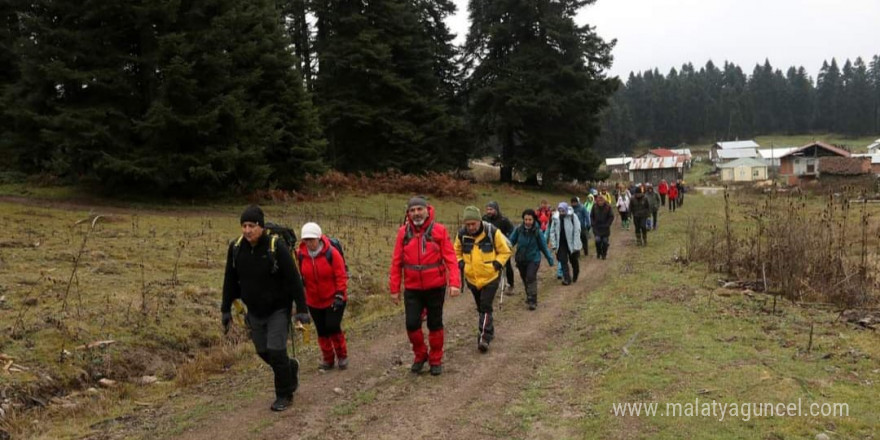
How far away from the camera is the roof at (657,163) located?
72188 millimetres

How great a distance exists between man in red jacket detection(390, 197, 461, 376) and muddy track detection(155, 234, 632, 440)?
0.52 m

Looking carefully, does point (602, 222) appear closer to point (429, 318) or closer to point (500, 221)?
point (500, 221)

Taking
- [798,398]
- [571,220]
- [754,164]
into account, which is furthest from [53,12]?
[754,164]

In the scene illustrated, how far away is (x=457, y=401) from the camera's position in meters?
6.25

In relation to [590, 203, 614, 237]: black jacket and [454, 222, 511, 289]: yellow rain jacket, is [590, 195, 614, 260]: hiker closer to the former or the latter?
[590, 203, 614, 237]: black jacket

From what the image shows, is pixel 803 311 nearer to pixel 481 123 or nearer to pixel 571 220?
pixel 571 220

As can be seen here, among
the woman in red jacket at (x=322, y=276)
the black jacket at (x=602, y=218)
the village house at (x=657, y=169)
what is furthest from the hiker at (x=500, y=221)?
the village house at (x=657, y=169)

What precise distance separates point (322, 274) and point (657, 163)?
2873 inches

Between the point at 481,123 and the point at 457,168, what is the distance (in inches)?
154

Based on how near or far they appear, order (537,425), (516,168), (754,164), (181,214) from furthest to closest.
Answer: (754,164) → (516,168) → (181,214) → (537,425)

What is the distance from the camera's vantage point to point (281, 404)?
246 inches

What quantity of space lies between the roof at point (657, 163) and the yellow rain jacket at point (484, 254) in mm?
69774

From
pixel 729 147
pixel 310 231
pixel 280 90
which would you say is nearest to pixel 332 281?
pixel 310 231

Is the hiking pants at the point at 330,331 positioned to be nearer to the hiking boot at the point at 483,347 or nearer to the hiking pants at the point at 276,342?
the hiking pants at the point at 276,342
